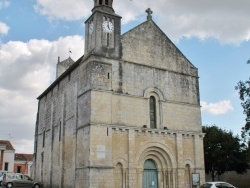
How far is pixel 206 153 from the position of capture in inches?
1415

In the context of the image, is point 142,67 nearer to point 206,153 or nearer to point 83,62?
point 83,62

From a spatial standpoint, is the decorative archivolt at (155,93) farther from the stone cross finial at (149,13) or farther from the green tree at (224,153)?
the green tree at (224,153)

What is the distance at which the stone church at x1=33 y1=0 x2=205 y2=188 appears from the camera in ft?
65.6

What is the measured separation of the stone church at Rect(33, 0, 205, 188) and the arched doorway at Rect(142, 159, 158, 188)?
0.22 feet

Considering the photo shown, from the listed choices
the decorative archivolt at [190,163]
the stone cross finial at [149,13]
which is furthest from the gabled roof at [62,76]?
the decorative archivolt at [190,163]

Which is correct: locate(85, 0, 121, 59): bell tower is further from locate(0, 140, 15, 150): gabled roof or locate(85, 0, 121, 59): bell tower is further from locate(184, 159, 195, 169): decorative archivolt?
locate(0, 140, 15, 150): gabled roof

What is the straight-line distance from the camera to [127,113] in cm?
2141

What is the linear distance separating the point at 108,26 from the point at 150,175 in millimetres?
10980

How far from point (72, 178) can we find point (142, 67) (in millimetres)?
9257

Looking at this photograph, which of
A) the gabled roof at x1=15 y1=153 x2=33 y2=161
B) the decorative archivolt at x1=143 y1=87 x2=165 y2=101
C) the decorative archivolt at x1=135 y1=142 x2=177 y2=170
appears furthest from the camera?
the gabled roof at x1=15 y1=153 x2=33 y2=161

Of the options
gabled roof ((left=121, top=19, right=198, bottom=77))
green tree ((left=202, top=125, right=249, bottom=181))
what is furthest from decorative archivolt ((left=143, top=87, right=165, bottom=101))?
green tree ((left=202, top=125, right=249, bottom=181))

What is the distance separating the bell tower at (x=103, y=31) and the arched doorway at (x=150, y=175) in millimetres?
7911

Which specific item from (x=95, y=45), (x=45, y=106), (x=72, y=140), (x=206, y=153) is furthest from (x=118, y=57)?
(x=206, y=153)

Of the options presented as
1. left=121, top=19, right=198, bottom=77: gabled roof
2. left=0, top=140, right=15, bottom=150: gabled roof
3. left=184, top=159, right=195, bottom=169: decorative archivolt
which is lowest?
left=184, top=159, right=195, bottom=169: decorative archivolt
